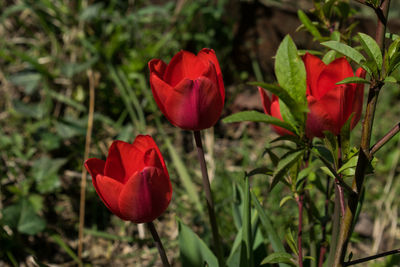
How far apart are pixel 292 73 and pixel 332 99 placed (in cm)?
10

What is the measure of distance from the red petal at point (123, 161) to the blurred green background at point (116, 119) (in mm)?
694

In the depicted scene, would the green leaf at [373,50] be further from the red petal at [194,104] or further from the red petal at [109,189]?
the red petal at [109,189]

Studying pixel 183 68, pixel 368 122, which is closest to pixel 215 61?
pixel 183 68

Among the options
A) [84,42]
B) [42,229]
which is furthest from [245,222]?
[84,42]

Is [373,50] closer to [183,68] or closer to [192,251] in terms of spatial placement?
[183,68]

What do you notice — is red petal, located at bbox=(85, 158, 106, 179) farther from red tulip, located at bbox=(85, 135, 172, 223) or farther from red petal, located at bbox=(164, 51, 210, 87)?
red petal, located at bbox=(164, 51, 210, 87)

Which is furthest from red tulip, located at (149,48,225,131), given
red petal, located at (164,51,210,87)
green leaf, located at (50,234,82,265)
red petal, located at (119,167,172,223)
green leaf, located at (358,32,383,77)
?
green leaf, located at (50,234,82,265)

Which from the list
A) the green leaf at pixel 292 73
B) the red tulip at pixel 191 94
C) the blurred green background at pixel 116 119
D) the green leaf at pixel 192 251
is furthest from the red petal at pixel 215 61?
the blurred green background at pixel 116 119

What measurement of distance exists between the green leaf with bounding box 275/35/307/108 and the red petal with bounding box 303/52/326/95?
111mm

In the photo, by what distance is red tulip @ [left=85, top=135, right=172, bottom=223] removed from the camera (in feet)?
2.22

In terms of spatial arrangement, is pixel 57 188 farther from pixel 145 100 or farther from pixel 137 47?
pixel 137 47

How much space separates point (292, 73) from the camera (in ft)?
2.06

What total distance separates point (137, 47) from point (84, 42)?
0.27 metres

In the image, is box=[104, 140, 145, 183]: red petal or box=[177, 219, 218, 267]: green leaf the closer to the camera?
box=[104, 140, 145, 183]: red petal
